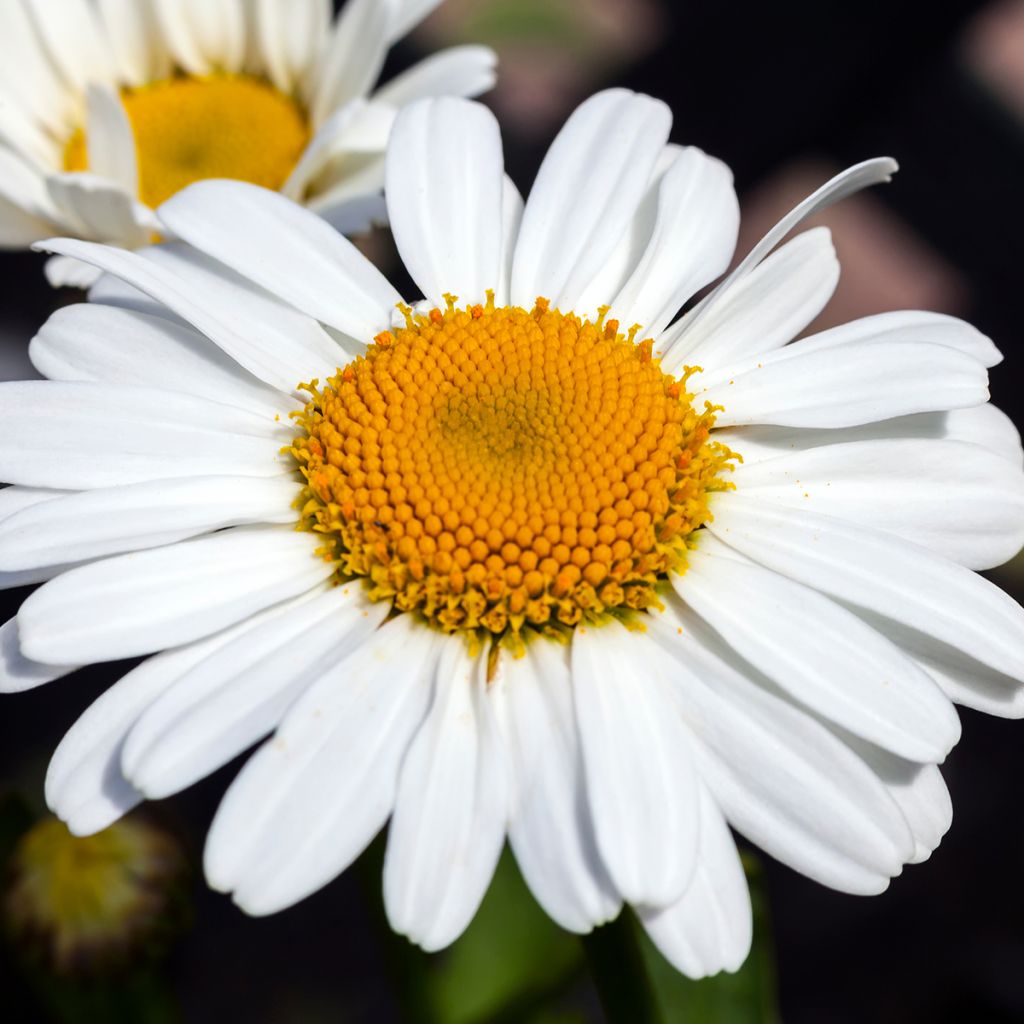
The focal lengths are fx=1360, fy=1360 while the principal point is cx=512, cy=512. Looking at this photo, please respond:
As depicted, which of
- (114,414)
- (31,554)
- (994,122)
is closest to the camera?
(31,554)

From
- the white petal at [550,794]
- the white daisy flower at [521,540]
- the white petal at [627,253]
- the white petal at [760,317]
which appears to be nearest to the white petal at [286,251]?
the white daisy flower at [521,540]

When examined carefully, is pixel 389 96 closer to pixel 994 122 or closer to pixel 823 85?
pixel 823 85

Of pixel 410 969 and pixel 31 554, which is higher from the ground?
pixel 31 554

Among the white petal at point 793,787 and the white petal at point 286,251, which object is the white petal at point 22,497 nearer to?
the white petal at point 286,251

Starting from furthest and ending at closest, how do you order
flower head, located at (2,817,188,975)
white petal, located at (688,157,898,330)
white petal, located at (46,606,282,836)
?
flower head, located at (2,817,188,975), white petal, located at (688,157,898,330), white petal, located at (46,606,282,836)

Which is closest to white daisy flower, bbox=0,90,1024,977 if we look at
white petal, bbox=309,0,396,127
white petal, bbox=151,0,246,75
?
white petal, bbox=309,0,396,127

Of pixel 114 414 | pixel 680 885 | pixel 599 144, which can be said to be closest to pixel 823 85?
pixel 599 144

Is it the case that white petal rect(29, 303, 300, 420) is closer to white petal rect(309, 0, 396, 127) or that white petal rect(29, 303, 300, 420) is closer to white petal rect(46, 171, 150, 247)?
white petal rect(46, 171, 150, 247)
